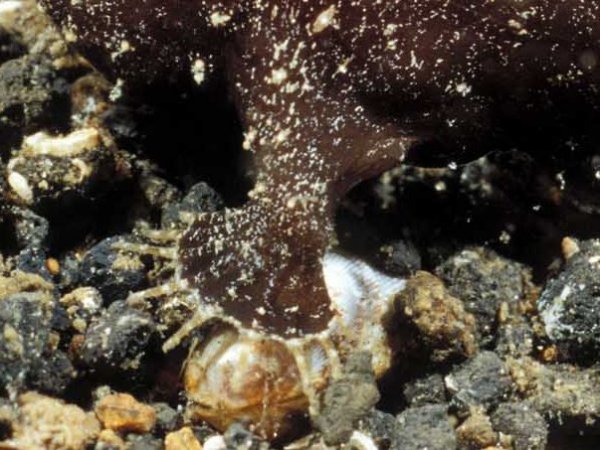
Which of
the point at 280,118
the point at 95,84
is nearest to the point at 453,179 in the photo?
the point at 280,118

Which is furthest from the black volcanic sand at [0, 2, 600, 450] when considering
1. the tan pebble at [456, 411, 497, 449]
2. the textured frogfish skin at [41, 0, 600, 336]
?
the textured frogfish skin at [41, 0, 600, 336]

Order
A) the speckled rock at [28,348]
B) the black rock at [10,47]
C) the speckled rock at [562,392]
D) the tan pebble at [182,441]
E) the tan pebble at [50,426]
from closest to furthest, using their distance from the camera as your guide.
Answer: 1. the tan pebble at [50,426]
2. the speckled rock at [28,348]
3. the tan pebble at [182,441]
4. the speckled rock at [562,392]
5. the black rock at [10,47]

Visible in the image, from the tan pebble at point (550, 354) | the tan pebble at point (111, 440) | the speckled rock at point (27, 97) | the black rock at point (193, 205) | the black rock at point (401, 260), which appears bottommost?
the tan pebble at point (111, 440)

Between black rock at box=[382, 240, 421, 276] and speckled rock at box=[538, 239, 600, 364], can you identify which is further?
black rock at box=[382, 240, 421, 276]

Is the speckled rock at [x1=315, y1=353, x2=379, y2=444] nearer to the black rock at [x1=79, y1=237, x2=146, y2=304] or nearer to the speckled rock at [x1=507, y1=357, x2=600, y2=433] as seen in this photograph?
the speckled rock at [x1=507, y1=357, x2=600, y2=433]

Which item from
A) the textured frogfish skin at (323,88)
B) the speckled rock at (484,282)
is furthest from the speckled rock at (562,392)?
the textured frogfish skin at (323,88)

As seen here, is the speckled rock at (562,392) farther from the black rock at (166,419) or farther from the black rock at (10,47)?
the black rock at (10,47)

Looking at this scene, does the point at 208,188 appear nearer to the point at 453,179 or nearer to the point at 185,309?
the point at 185,309

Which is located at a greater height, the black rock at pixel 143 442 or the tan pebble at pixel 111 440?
the tan pebble at pixel 111 440
